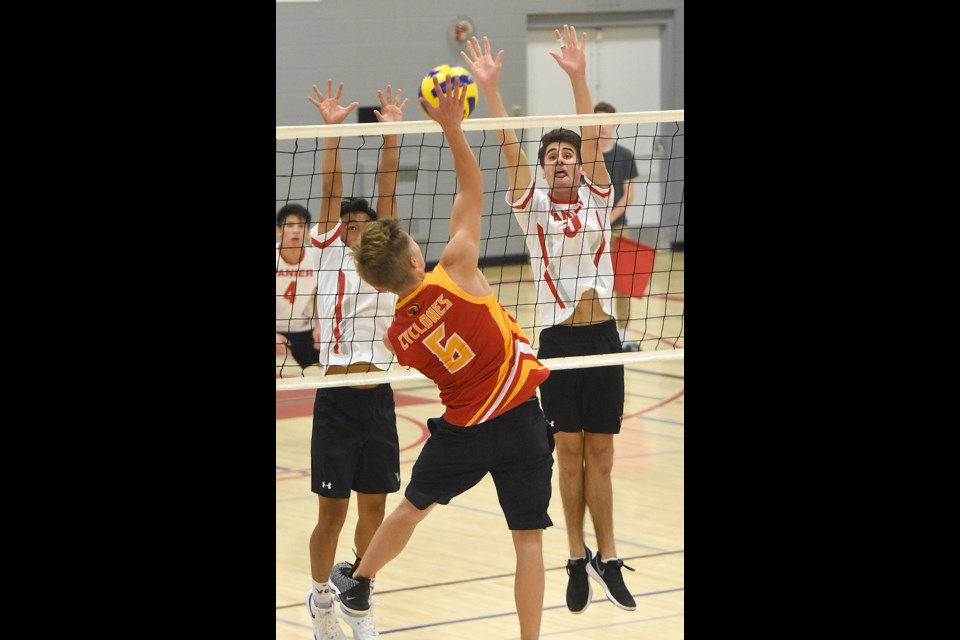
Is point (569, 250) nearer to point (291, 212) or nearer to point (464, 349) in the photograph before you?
point (464, 349)

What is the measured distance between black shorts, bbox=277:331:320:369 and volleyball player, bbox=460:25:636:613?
7.84 feet

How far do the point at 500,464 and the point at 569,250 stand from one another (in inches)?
57.9

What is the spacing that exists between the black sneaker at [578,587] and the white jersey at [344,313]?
4.10ft

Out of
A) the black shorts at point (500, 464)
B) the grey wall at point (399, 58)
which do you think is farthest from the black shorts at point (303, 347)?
A: the grey wall at point (399, 58)

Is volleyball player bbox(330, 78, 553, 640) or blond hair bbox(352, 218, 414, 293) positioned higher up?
blond hair bbox(352, 218, 414, 293)

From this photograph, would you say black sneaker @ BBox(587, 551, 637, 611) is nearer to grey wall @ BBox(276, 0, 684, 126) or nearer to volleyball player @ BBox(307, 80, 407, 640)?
volleyball player @ BBox(307, 80, 407, 640)

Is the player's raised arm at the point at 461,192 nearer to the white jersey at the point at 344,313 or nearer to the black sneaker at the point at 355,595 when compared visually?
the white jersey at the point at 344,313

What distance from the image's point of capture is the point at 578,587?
4.99 m

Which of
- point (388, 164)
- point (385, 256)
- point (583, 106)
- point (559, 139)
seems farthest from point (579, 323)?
point (385, 256)

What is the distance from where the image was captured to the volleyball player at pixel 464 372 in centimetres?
379

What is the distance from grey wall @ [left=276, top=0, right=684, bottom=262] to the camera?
14.2 m

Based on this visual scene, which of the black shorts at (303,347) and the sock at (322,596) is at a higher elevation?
the black shorts at (303,347)

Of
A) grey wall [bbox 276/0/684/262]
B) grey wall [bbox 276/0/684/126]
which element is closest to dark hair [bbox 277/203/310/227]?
grey wall [bbox 276/0/684/262]
